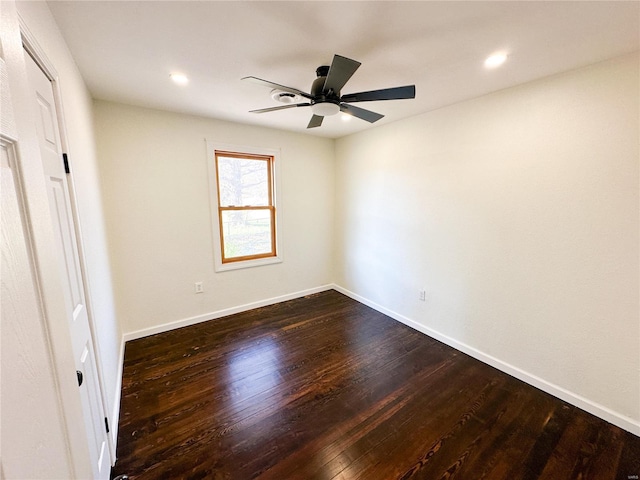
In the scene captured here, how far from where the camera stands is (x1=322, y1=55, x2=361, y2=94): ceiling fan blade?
4.37 feet

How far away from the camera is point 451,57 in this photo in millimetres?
1745

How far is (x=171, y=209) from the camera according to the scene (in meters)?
2.94

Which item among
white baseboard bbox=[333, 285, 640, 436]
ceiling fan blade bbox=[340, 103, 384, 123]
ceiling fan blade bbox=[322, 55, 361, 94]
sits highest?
ceiling fan blade bbox=[322, 55, 361, 94]

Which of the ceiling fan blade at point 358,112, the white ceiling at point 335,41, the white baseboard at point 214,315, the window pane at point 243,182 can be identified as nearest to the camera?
the white ceiling at point 335,41

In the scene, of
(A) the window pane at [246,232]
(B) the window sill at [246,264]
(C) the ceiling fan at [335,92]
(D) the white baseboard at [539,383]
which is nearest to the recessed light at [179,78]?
(C) the ceiling fan at [335,92]

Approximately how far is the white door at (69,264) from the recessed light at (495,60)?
94.8 inches

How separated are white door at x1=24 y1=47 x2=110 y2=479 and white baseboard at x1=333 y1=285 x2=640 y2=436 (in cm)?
285

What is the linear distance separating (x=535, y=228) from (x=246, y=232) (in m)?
3.11

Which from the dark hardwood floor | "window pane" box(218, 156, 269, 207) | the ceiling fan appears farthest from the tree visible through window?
the ceiling fan

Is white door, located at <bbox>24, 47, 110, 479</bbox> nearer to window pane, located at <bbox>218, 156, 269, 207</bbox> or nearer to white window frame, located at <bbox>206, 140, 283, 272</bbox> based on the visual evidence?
white window frame, located at <bbox>206, 140, 283, 272</bbox>

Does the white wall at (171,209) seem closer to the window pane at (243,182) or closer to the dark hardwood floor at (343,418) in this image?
the window pane at (243,182)

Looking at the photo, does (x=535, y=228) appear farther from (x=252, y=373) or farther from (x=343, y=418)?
(x=252, y=373)

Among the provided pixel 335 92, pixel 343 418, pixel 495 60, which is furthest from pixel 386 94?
pixel 343 418

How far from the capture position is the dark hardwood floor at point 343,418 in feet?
5.04
